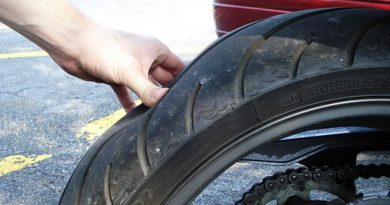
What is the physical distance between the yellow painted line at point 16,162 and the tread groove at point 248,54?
2.28m

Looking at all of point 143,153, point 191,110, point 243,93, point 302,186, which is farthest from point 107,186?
point 302,186

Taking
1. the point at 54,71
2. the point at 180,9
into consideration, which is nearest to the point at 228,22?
the point at 54,71

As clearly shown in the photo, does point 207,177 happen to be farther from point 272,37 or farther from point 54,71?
point 54,71

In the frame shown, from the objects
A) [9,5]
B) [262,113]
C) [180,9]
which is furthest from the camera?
[180,9]

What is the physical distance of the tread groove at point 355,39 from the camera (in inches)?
51.1

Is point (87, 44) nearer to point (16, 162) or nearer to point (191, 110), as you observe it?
point (191, 110)

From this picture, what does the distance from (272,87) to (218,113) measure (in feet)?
0.43

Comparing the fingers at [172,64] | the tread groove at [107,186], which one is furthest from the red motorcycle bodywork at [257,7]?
the tread groove at [107,186]

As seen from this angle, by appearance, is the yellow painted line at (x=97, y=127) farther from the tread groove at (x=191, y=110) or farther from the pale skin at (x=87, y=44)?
the tread groove at (x=191, y=110)

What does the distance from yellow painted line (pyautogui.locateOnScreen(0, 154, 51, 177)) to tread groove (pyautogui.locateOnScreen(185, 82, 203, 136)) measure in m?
2.22

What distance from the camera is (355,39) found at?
51.7 inches

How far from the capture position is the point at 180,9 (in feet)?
24.1

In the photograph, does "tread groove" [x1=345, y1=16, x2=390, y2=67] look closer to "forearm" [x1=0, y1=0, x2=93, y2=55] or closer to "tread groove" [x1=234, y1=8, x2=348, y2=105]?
"tread groove" [x1=234, y1=8, x2=348, y2=105]

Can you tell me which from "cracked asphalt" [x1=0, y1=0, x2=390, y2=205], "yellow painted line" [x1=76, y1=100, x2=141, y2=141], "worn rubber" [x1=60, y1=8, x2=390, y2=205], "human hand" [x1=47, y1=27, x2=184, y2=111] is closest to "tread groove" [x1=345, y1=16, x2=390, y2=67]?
"worn rubber" [x1=60, y1=8, x2=390, y2=205]
